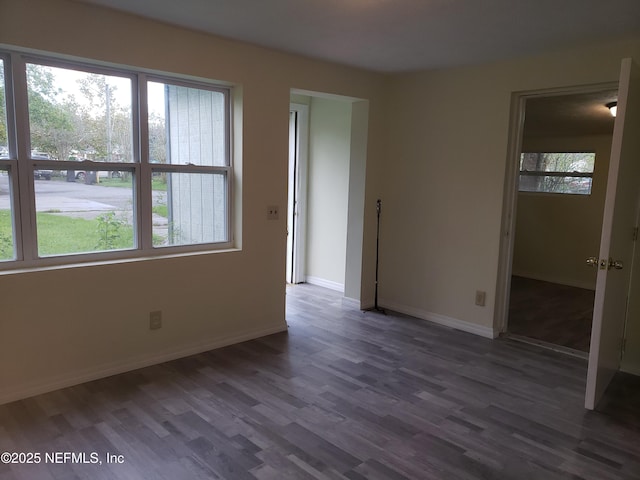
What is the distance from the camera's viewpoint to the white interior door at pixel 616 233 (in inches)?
101

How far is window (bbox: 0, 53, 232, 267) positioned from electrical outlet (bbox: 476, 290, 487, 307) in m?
2.26

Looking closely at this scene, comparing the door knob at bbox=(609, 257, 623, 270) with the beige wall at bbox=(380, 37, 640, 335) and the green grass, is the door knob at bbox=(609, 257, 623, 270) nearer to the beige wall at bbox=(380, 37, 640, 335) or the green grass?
the beige wall at bbox=(380, 37, 640, 335)

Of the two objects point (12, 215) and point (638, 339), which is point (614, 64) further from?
point (12, 215)

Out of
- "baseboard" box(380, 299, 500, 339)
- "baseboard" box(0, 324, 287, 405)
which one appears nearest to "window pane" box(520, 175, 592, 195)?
"baseboard" box(380, 299, 500, 339)

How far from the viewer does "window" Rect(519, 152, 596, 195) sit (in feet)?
20.1

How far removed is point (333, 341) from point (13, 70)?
9.44 feet

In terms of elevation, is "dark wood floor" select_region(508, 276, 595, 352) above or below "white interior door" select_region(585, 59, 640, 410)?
below

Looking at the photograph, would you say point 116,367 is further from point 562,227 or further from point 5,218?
point 562,227

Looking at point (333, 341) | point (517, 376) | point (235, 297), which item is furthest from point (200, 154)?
point (517, 376)

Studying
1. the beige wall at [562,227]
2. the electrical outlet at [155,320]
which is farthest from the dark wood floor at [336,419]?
the beige wall at [562,227]

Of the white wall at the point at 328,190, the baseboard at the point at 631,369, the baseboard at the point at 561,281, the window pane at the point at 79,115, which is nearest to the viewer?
the window pane at the point at 79,115

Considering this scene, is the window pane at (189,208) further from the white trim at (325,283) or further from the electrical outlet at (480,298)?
the electrical outlet at (480,298)

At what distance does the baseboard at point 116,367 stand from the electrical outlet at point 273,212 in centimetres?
95

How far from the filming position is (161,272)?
3.32m
